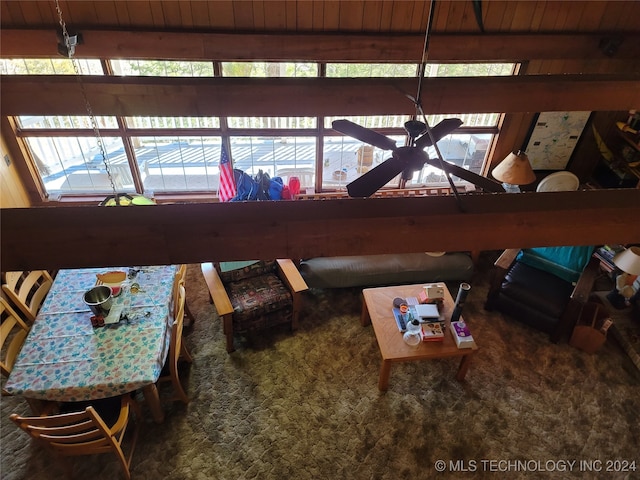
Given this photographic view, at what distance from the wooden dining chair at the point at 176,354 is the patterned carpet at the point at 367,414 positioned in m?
0.14

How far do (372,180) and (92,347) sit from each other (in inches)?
88.4

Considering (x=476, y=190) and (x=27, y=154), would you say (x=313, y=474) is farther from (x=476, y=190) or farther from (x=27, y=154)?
(x=27, y=154)

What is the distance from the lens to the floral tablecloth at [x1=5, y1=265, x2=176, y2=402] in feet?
9.04

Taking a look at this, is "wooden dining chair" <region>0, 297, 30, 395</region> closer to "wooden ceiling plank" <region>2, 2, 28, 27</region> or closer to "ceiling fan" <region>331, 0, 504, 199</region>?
"wooden ceiling plank" <region>2, 2, 28, 27</region>

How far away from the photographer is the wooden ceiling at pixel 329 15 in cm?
345

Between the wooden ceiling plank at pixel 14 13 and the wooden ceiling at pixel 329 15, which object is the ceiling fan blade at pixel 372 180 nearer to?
the wooden ceiling at pixel 329 15

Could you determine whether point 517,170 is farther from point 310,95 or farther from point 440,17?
point 310,95

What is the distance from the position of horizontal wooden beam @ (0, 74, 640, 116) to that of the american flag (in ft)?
5.97

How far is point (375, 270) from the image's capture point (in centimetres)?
436

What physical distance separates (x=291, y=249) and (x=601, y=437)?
3.28 metres

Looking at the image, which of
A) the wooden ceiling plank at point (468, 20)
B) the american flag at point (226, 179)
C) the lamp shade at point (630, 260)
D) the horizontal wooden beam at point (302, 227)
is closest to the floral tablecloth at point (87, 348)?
the american flag at point (226, 179)

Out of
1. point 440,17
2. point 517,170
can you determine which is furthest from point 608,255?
point 440,17

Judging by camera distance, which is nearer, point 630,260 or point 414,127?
point 414,127

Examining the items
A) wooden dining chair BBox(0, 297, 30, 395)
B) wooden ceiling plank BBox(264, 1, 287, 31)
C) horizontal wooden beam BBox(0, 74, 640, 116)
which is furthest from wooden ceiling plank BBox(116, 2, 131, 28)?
wooden dining chair BBox(0, 297, 30, 395)
